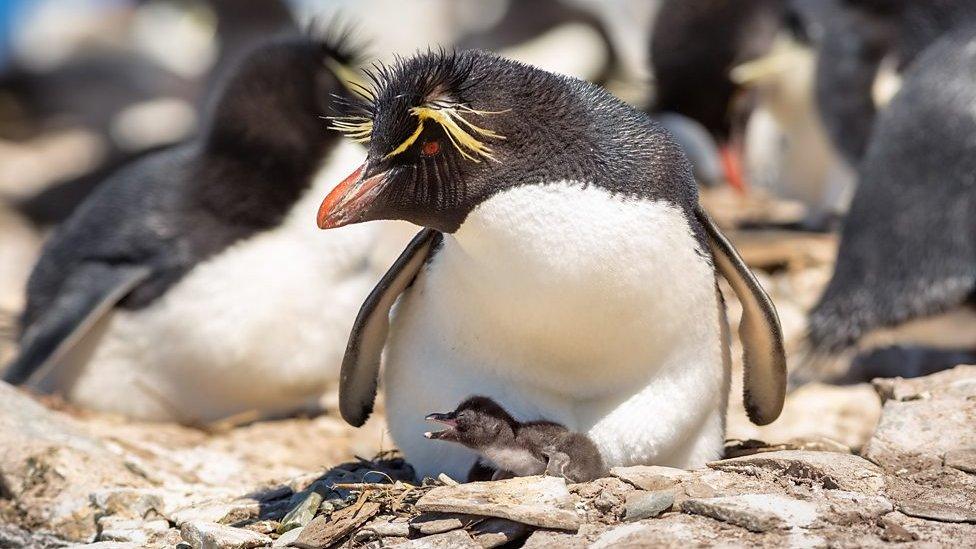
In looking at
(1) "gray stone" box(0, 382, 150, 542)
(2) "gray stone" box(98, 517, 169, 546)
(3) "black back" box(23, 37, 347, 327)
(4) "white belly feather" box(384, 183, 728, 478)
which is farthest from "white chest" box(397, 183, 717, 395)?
(3) "black back" box(23, 37, 347, 327)

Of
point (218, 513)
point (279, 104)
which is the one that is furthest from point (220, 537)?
point (279, 104)

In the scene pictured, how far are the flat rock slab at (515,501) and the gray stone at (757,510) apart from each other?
25cm

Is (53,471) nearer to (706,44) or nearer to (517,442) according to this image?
(517,442)

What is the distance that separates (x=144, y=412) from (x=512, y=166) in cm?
268

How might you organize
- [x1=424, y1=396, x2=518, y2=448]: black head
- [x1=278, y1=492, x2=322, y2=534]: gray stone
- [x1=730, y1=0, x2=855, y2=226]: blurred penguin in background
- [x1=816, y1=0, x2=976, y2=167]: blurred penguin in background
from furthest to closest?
[x1=730, y1=0, x2=855, y2=226]: blurred penguin in background
[x1=816, y1=0, x2=976, y2=167]: blurred penguin in background
[x1=278, y1=492, x2=322, y2=534]: gray stone
[x1=424, y1=396, x2=518, y2=448]: black head

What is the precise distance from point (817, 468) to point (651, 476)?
0.37 m

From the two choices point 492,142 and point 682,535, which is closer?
point 682,535

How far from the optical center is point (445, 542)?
2703 mm

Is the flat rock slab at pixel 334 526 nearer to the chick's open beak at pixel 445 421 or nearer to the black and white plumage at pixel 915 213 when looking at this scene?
the chick's open beak at pixel 445 421

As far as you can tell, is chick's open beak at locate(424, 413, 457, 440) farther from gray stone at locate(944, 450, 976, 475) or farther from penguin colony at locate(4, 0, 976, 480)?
gray stone at locate(944, 450, 976, 475)

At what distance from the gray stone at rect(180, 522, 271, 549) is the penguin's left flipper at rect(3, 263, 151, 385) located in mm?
2107

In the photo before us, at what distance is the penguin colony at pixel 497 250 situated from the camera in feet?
9.52

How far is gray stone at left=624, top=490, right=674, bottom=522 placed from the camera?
272 cm

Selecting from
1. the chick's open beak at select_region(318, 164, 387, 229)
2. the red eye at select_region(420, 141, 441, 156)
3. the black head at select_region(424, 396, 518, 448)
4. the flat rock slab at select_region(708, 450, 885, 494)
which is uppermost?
the red eye at select_region(420, 141, 441, 156)
